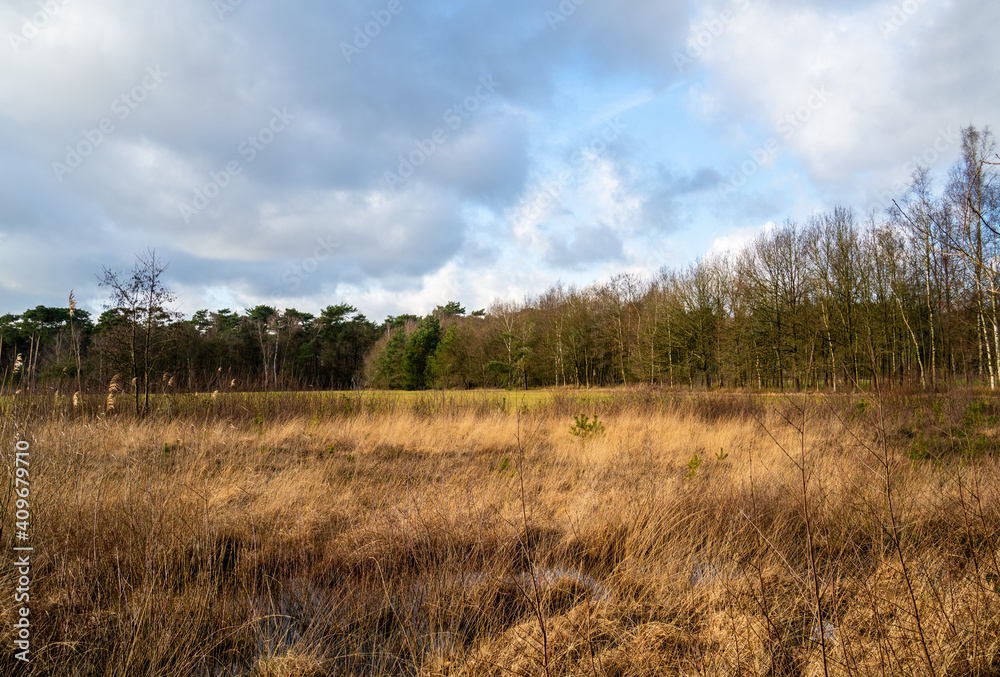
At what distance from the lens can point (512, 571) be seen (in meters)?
3.09

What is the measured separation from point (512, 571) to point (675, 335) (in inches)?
955

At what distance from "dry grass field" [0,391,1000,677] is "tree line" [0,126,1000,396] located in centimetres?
148

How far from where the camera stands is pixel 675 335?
1001 inches

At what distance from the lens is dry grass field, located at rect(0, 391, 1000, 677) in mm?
2154

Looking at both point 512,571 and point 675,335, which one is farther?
point 675,335

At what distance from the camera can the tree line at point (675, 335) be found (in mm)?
9633

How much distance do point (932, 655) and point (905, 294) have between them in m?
22.1

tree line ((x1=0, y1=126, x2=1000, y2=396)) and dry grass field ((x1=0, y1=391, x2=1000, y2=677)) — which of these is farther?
tree line ((x1=0, y1=126, x2=1000, y2=396))

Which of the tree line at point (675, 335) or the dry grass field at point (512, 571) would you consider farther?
the tree line at point (675, 335)

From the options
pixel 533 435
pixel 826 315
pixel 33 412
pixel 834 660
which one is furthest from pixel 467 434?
pixel 826 315

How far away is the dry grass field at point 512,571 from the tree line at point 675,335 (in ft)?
4.85

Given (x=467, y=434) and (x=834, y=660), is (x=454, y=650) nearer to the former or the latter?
(x=834, y=660)

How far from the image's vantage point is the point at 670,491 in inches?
169

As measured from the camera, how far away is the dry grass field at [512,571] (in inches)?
84.8
